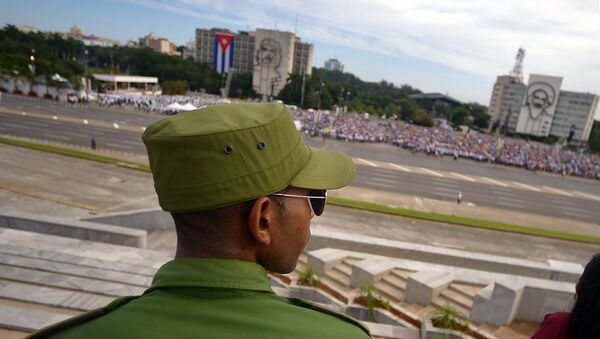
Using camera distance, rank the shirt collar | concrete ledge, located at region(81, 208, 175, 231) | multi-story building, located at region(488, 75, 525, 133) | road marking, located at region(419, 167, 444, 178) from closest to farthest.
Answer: the shirt collar → concrete ledge, located at region(81, 208, 175, 231) → road marking, located at region(419, 167, 444, 178) → multi-story building, located at region(488, 75, 525, 133)

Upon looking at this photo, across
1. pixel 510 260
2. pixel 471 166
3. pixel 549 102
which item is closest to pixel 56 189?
pixel 510 260

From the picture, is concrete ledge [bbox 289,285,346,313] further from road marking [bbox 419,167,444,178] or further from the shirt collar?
road marking [bbox 419,167,444,178]

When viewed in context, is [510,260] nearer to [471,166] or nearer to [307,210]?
[307,210]

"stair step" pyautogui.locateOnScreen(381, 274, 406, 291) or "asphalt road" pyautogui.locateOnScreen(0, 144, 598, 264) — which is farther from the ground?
"stair step" pyautogui.locateOnScreen(381, 274, 406, 291)

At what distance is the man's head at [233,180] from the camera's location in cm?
122

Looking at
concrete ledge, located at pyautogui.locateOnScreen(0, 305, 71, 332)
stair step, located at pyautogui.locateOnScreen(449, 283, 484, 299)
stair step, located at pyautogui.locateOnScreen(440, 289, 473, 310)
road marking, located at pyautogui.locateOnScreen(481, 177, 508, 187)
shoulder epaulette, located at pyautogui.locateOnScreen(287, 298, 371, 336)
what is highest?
shoulder epaulette, located at pyautogui.locateOnScreen(287, 298, 371, 336)

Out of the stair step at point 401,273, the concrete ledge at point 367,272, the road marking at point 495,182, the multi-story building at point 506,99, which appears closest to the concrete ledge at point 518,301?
the stair step at point 401,273

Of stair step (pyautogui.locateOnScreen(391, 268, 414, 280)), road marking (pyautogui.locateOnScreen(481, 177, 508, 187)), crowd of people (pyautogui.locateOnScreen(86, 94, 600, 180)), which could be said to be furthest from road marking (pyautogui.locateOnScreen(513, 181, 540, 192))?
stair step (pyautogui.locateOnScreen(391, 268, 414, 280))

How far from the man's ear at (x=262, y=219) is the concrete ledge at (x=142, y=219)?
11.4 m

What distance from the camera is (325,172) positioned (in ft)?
5.16

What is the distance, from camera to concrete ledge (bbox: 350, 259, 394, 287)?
→ 762 cm

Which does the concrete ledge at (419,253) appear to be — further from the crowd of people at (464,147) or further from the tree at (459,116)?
the tree at (459,116)

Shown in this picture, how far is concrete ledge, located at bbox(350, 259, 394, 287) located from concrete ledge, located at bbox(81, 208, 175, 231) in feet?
22.4

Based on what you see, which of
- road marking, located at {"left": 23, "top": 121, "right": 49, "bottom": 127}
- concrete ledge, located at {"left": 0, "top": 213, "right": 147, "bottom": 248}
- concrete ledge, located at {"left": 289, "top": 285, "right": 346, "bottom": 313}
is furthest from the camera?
road marking, located at {"left": 23, "top": 121, "right": 49, "bottom": 127}
